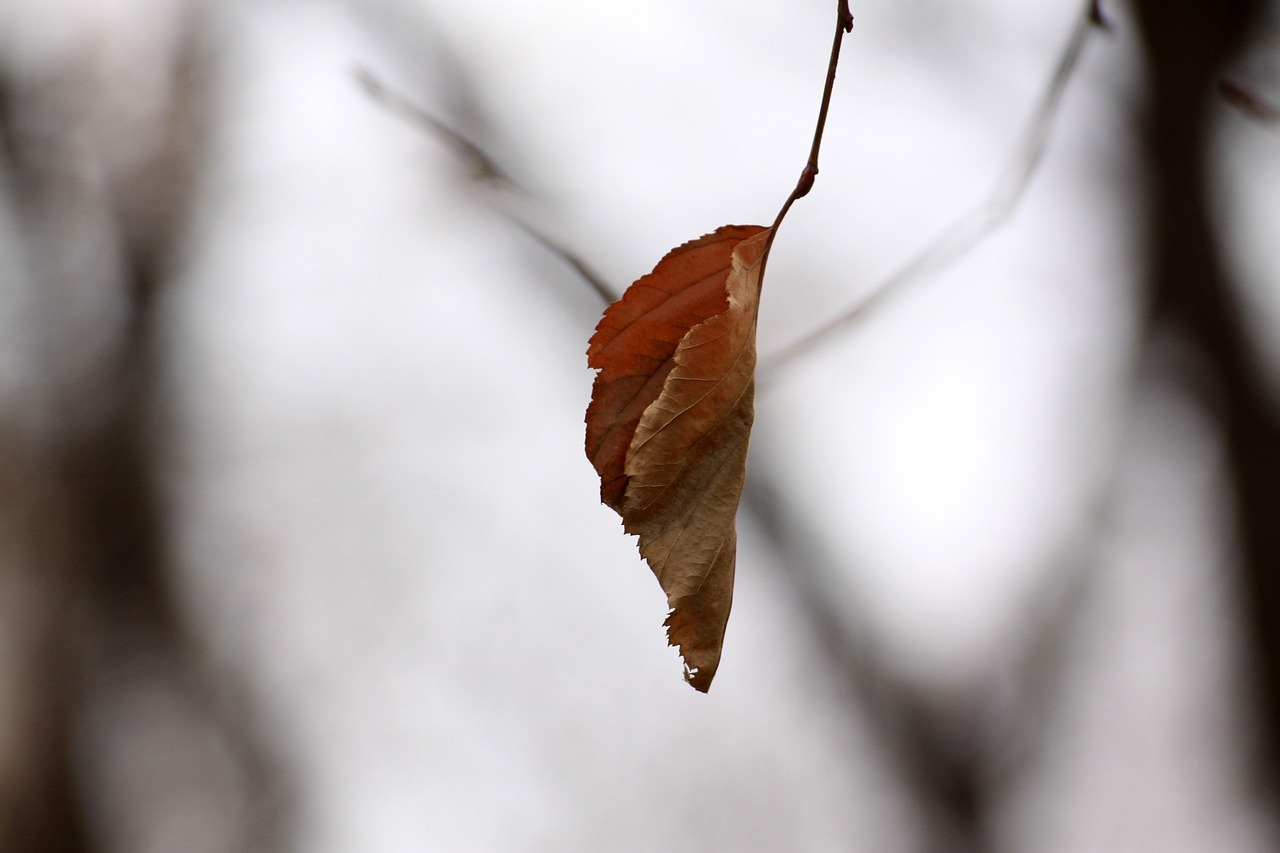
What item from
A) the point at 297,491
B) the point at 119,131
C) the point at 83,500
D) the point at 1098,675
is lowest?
the point at 83,500

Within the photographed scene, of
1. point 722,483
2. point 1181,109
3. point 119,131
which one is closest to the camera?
point 722,483

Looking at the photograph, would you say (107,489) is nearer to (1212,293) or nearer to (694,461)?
(694,461)

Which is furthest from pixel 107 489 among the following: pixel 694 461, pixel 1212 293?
pixel 1212 293

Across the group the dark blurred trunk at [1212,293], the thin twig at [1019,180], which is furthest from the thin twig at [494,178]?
the dark blurred trunk at [1212,293]

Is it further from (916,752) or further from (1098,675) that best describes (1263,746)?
(916,752)

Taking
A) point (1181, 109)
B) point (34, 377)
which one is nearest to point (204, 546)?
point (34, 377)

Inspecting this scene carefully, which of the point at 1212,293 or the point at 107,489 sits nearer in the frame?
the point at 1212,293

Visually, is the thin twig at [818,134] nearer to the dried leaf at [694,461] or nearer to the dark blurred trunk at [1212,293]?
the dried leaf at [694,461]

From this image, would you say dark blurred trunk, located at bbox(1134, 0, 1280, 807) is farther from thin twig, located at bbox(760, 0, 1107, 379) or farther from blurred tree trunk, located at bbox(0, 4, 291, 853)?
blurred tree trunk, located at bbox(0, 4, 291, 853)
